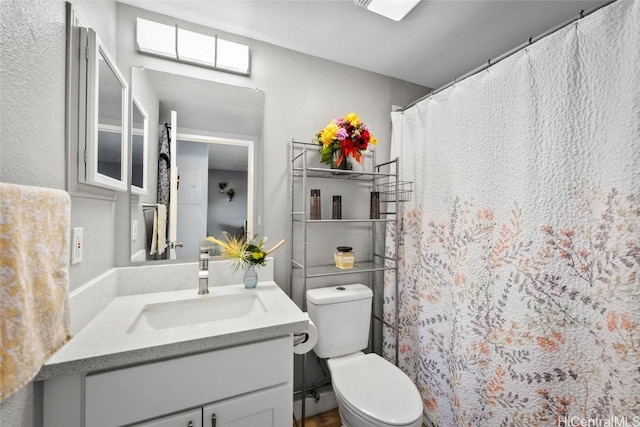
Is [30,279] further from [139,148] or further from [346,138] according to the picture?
[346,138]

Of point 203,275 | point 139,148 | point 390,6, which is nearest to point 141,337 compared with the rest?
point 203,275

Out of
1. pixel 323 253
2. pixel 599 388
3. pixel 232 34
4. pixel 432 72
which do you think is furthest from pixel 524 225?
pixel 232 34

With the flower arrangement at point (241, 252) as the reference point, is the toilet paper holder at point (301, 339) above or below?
below

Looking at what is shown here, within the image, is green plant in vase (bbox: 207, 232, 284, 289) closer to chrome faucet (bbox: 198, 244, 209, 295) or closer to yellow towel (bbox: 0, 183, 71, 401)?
chrome faucet (bbox: 198, 244, 209, 295)

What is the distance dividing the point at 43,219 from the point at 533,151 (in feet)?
5.46

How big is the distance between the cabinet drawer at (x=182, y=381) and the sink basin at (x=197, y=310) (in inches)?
8.9

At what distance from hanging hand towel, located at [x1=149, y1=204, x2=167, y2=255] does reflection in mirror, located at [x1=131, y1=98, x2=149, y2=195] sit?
0.11 meters

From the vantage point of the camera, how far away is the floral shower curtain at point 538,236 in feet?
2.85

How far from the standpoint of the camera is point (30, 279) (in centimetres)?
60

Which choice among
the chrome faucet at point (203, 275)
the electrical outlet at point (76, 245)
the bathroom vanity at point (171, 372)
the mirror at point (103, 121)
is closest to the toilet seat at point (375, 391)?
the bathroom vanity at point (171, 372)

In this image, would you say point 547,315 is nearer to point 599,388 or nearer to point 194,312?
point 599,388

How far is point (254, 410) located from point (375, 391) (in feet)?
1.93

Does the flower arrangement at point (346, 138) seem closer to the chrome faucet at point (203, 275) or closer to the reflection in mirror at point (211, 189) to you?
the reflection in mirror at point (211, 189)

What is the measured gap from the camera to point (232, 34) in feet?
4.80
